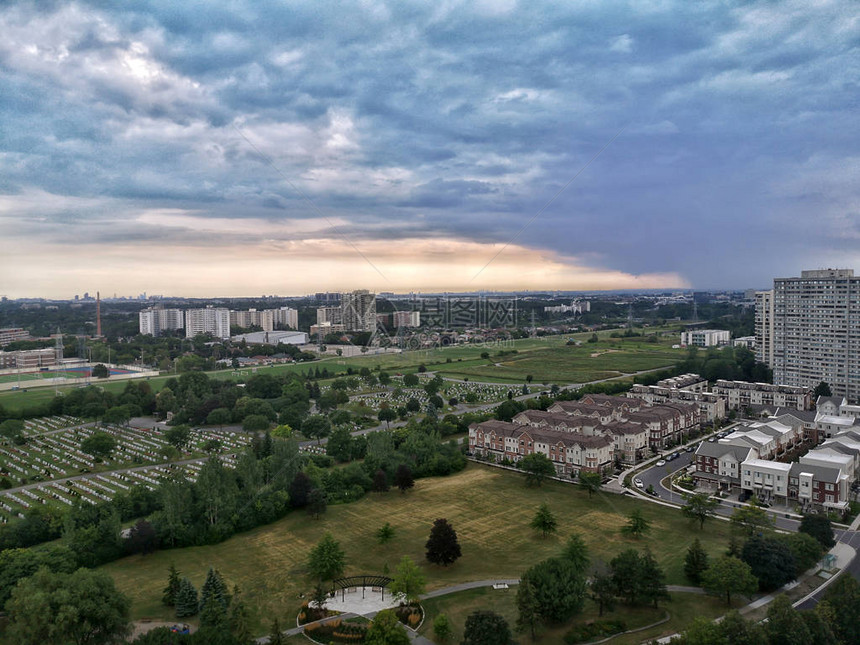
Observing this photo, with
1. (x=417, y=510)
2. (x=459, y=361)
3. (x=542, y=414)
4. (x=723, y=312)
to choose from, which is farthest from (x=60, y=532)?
(x=723, y=312)

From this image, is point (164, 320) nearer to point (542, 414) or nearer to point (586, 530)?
point (542, 414)

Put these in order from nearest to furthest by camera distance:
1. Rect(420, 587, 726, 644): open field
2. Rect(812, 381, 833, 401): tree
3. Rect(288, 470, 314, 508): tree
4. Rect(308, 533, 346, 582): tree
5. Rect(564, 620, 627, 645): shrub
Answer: Rect(564, 620, 627, 645): shrub, Rect(420, 587, 726, 644): open field, Rect(308, 533, 346, 582): tree, Rect(288, 470, 314, 508): tree, Rect(812, 381, 833, 401): tree

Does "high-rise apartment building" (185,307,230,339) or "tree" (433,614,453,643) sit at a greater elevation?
"high-rise apartment building" (185,307,230,339)

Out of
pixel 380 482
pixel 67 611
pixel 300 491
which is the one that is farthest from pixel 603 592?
pixel 67 611

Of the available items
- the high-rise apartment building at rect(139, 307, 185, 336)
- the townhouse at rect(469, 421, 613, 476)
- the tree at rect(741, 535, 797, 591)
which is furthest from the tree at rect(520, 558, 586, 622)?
the high-rise apartment building at rect(139, 307, 185, 336)

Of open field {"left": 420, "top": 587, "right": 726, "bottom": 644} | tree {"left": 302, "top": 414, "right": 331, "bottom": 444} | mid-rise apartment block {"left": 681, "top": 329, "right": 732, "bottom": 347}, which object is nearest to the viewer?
open field {"left": 420, "top": 587, "right": 726, "bottom": 644}

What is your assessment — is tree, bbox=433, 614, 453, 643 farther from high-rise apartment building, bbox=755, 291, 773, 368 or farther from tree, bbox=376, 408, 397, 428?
high-rise apartment building, bbox=755, 291, 773, 368

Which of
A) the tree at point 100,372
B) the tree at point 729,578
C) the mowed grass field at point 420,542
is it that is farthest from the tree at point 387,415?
the tree at point 100,372
